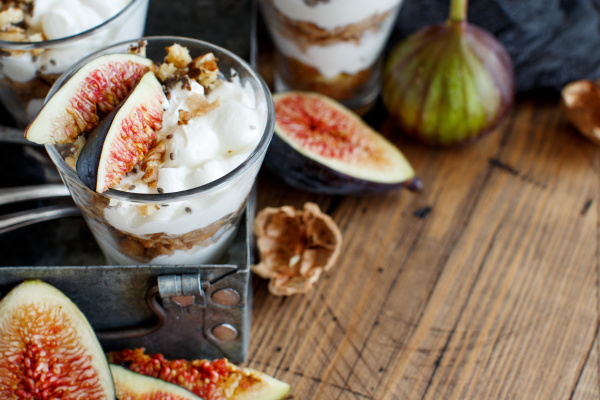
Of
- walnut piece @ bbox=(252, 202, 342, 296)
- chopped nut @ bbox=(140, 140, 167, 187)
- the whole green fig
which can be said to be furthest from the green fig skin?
chopped nut @ bbox=(140, 140, 167, 187)

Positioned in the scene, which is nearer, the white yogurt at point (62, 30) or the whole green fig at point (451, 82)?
the white yogurt at point (62, 30)

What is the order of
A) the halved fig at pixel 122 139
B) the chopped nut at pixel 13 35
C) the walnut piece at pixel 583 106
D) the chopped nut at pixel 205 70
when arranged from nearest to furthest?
the halved fig at pixel 122 139 < the chopped nut at pixel 205 70 < the chopped nut at pixel 13 35 < the walnut piece at pixel 583 106

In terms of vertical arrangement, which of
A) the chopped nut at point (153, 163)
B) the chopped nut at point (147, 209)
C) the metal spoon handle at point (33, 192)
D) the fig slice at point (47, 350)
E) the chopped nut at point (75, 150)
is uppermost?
the chopped nut at point (153, 163)

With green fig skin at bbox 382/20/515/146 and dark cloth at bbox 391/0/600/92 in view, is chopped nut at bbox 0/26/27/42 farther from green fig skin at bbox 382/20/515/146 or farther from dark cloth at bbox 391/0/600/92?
dark cloth at bbox 391/0/600/92

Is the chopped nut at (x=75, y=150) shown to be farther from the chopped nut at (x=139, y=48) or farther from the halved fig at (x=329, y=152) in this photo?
the halved fig at (x=329, y=152)

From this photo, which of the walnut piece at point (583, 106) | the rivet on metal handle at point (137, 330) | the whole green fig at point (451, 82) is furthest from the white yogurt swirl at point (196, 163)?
the walnut piece at point (583, 106)

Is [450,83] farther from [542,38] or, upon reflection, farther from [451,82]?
[542,38]

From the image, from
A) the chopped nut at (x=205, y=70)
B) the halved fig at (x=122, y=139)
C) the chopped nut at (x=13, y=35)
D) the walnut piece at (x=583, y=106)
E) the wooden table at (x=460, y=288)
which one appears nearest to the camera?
the halved fig at (x=122, y=139)
